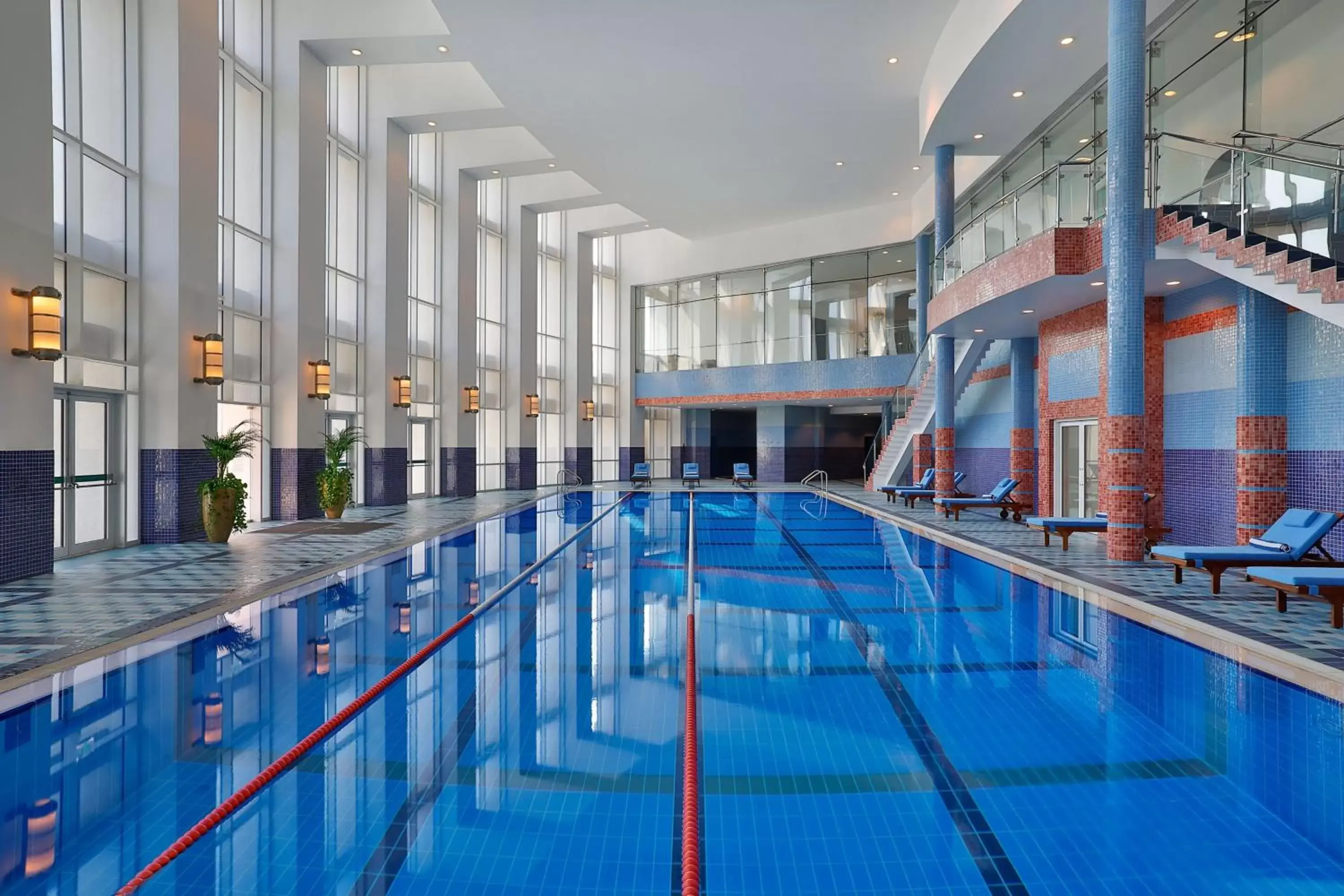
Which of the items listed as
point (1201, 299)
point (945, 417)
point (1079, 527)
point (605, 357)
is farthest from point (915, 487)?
point (605, 357)

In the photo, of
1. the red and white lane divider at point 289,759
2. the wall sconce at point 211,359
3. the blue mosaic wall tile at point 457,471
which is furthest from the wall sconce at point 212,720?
the blue mosaic wall tile at point 457,471

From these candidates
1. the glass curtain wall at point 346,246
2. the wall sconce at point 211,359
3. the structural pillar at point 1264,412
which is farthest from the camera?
the glass curtain wall at point 346,246

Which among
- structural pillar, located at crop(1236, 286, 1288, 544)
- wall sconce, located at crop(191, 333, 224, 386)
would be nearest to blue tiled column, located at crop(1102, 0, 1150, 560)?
Result: structural pillar, located at crop(1236, 286, 1288, 544)

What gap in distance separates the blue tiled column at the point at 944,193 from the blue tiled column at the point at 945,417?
2.02 meters

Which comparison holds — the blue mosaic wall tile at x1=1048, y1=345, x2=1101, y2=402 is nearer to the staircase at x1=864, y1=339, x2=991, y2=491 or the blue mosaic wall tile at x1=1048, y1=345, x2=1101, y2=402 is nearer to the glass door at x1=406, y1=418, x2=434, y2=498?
the staircase at x1=864, y1=339, x2=991, y2=491

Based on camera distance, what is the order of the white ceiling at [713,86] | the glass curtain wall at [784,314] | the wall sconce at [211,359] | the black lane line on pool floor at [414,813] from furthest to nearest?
1. the glass curtain wall at [784,314]
2. the white ceiling at [713,86]
3. the wall sconce at [211,359]
4. the black lane line on pool floor at [414,813]

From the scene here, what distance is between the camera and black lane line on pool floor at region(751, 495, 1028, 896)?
314 centimetres

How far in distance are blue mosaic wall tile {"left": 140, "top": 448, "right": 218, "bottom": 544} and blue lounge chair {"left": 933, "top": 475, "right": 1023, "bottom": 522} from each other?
11960 mm

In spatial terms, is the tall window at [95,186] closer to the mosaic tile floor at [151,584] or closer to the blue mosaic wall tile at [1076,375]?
the mosaic tile floor at [151,584]

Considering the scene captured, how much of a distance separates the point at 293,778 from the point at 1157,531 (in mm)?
10340

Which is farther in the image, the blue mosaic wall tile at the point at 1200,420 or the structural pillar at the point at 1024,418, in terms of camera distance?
the structural pillar at the point at 1024,418

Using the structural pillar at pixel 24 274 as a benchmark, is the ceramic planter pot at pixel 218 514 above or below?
below

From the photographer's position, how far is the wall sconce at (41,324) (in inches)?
316

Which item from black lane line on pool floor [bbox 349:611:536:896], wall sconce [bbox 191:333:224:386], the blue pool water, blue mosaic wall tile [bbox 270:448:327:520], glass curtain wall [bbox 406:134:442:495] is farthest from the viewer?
glass curtain wall [bbox 406:134:442:495]
